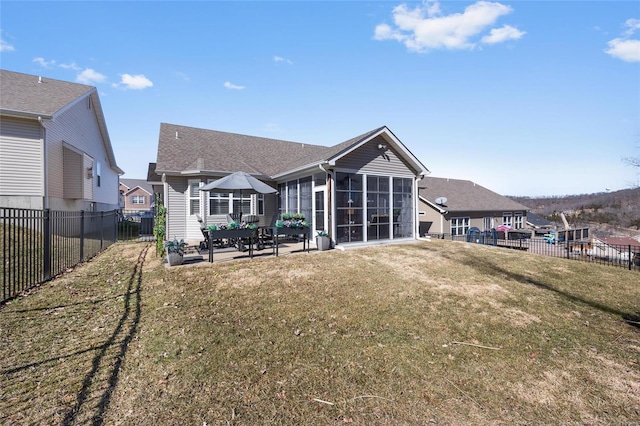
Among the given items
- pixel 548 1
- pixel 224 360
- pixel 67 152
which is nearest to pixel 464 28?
pixel 548 1

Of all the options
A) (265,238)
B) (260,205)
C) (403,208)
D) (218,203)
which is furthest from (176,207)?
(403,208)

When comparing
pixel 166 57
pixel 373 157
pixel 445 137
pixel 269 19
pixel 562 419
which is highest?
pixel 269 19

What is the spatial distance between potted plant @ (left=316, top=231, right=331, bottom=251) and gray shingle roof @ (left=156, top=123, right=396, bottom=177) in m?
3.05

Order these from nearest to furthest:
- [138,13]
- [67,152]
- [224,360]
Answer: [224,360]
[138,13]
[67,152]

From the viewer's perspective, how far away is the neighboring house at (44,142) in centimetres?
1150

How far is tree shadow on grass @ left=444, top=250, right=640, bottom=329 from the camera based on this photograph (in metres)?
5.83

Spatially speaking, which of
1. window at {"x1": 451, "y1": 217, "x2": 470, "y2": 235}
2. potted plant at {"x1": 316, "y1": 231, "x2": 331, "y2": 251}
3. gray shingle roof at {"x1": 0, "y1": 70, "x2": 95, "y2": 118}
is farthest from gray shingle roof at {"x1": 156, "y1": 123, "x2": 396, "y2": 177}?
window at {"x1": 451, "y1": 217, "x2": 470, "y2": 235}

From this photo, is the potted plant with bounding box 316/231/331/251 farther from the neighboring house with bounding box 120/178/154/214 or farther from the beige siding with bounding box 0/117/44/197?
the neighboring house with bounding box 120/178/154/214

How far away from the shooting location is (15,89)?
42.9 feet

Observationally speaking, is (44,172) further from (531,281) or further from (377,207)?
(531,281)

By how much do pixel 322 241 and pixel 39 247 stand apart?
345 inches

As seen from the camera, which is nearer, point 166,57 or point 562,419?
point 562,419

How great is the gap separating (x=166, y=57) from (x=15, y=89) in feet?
27.5

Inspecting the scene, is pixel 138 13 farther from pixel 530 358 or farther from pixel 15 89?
pixel 530 358
